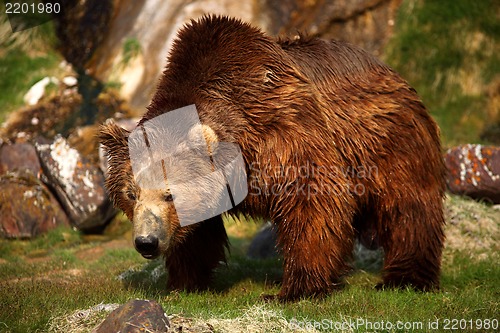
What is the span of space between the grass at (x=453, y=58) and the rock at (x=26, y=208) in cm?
671

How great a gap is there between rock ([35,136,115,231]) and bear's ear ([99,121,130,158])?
428 cm

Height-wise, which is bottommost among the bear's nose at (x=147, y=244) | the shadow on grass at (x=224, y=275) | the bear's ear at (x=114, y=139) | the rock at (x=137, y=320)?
the shadow on grass at (x=224, y=275)

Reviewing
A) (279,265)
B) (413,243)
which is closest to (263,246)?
(279,265)

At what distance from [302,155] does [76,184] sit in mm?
5237

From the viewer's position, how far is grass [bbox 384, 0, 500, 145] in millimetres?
12375

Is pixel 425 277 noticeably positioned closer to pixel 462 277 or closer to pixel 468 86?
pixel 462 277

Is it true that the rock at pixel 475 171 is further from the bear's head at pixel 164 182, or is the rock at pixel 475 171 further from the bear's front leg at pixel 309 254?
the bear's head at pixel 164 182

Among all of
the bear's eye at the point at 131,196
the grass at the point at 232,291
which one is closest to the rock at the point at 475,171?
the grass at the point at 232,291

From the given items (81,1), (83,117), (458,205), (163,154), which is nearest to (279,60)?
(163,154)

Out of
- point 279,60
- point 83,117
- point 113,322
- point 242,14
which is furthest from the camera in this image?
point 242,14

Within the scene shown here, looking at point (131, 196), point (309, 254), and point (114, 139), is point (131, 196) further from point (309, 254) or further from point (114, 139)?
point (309, 254)

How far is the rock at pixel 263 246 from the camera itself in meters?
9.16

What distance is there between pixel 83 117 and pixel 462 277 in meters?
7.52

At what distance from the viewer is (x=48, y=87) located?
13047 millimetres
